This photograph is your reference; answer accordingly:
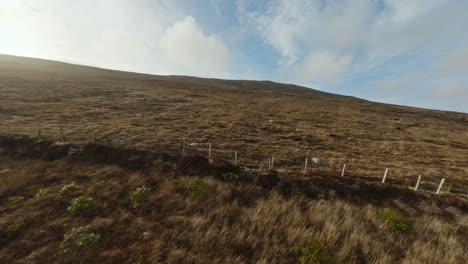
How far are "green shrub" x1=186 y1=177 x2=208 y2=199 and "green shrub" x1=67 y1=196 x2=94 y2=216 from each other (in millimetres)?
3579

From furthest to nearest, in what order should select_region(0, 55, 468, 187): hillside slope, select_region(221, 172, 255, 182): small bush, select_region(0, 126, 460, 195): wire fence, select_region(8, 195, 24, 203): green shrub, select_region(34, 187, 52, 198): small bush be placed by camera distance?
select_region(0, 55, 468, 187): hillside slope < select_region(0, 126, 460, 195): wire fence < select_region(221, 172, 255, 182): small bush < select_region(34, 187, 52, 198): small bush < select_region(8, 195, 24, 203): green shrub

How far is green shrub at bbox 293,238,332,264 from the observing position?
19.9ft

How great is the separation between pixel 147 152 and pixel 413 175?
Answer: 726 inches

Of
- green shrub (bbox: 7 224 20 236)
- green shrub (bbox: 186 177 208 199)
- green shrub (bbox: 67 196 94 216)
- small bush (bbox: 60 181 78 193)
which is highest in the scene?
green shrub (bbox: 186 177 208 199)

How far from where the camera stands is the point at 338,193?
465 inches

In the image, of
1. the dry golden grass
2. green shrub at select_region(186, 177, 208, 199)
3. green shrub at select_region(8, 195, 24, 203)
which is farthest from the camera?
green shrub at select_region(186, 177, 208, 199)

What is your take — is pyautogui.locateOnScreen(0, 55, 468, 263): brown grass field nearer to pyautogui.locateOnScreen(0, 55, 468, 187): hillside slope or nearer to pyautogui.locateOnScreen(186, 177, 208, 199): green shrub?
pyautogui.locateOnScreen(186, 177, 208, 199): green shrub

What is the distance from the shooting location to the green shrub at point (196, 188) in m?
9.26

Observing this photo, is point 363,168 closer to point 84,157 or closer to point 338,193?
point 338,193

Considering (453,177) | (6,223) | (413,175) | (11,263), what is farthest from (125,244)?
(453,177)

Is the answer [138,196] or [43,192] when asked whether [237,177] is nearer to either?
[138,196]

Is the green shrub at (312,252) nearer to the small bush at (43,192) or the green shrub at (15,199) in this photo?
the small bush at (43,192)

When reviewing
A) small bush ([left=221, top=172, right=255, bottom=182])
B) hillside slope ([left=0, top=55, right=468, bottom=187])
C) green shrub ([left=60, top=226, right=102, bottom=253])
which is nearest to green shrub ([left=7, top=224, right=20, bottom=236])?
green shrub ([left=60, top=226, right=102, bottom=253])

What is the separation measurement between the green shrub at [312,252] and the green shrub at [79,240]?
5539 mm
